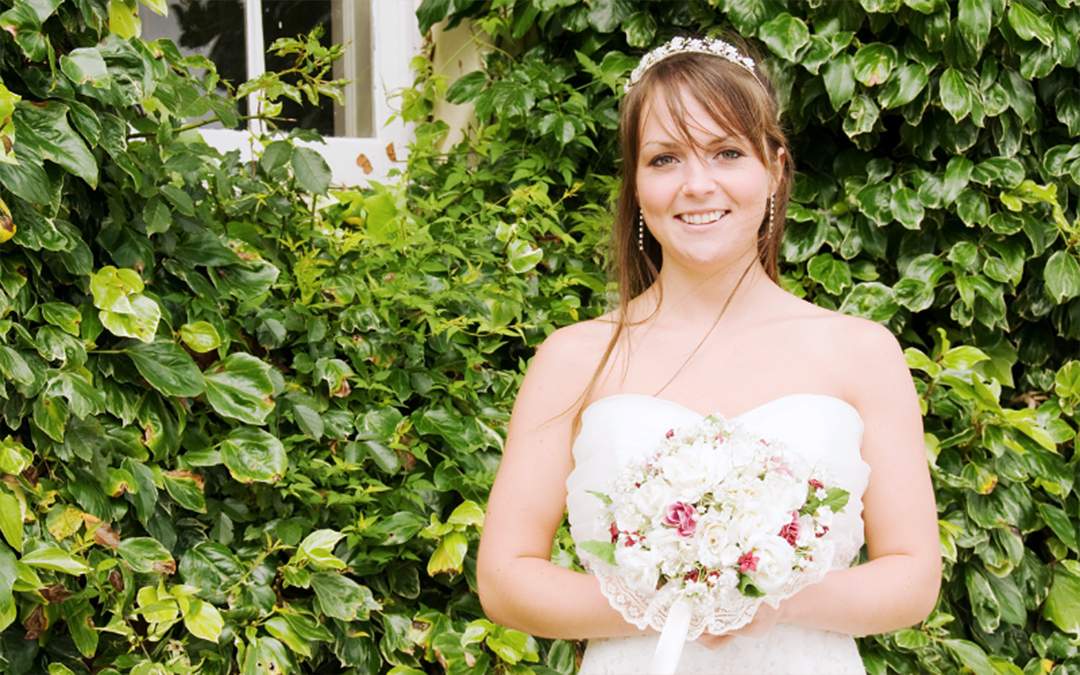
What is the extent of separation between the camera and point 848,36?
3369 millimetres

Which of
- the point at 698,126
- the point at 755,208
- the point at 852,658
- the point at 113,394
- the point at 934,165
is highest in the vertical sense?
the point at 698,126

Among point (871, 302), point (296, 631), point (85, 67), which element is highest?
point (85, 67)

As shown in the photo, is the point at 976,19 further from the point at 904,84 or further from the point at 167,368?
the point at 167,368

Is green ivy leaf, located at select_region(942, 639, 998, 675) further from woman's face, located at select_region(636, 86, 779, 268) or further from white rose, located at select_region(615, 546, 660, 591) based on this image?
white rose, located at select_region(615, 546, 660, 591)

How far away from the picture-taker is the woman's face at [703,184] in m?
2.08

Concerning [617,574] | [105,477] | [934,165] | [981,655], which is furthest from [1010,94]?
[105,477]

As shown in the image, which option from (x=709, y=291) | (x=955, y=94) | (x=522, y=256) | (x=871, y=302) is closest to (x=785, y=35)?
(x=955, y=94)

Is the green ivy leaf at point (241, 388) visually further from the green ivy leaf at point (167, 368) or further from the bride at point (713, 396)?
the bride at point (713, 396)

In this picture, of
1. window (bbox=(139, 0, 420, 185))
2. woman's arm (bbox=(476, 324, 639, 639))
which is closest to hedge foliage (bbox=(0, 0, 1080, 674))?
window (bbox=(139, 0, 420, 185))

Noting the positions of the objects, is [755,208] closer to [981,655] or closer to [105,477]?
[105,477]

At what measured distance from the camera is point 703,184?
6.75 feet

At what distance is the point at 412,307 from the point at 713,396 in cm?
120

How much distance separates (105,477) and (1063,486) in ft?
7.81

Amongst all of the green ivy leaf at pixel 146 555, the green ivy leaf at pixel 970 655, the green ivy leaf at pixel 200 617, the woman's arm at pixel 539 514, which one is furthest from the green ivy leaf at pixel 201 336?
the green ivy leaf at pixel 970 655
